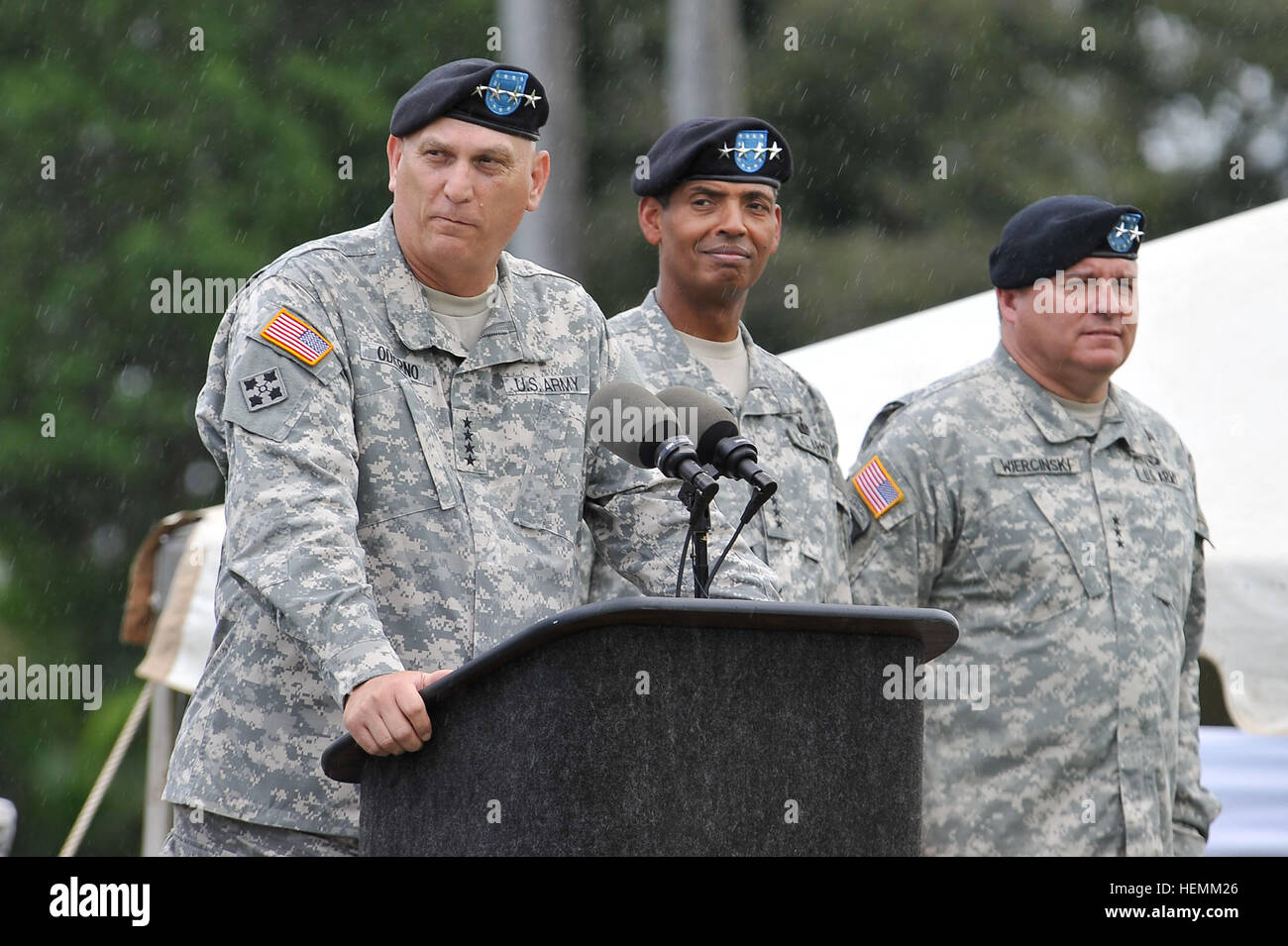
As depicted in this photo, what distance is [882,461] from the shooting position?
164 inches

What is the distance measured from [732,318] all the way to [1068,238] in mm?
813

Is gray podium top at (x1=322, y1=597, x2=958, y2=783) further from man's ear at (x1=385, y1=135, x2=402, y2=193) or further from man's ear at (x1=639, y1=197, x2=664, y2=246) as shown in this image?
man's ear at (x1=639, y1=197, x2=664, y2=246)

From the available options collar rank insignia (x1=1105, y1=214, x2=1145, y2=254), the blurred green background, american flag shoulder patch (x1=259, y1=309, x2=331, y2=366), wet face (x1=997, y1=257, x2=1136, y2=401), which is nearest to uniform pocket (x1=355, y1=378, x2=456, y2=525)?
american flag shoulder patch (x1=259, y1=309, x2=331, y2=366)

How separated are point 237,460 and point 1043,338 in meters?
2.26

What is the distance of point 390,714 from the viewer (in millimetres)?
2219

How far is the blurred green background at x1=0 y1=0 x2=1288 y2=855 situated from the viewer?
1568 cm

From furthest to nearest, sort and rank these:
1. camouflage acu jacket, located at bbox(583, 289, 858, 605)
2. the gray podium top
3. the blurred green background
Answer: the blurred green background
camouflage acu jacket, located at bbox(583, 289, 858, 605)
the gray podium top

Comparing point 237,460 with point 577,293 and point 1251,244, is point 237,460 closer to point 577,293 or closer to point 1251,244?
point 577,293

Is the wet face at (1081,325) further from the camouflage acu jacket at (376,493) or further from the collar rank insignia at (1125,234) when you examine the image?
the camouflage acu jacket at (376,493)

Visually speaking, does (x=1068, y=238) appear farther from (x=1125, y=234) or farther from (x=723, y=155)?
(x=723, y=155)

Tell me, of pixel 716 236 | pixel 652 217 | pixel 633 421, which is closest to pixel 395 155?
pixel 633 421

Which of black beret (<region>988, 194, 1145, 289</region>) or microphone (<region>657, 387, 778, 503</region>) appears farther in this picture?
black beret (<region>988, 194, 1145, 289</region>)

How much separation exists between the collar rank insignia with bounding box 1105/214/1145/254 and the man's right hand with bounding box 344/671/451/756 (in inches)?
98.3
